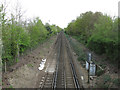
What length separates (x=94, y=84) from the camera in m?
8.95

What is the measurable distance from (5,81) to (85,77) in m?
6.26

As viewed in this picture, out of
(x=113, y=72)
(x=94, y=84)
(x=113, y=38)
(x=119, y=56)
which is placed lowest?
(x=94, y=84)

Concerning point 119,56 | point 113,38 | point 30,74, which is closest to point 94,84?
point 119,56

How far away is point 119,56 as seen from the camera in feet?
25.8

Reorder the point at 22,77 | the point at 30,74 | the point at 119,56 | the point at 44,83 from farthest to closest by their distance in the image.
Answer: the point at 30,74
the point at 22,77
the point at 44,83
the point at 119,56

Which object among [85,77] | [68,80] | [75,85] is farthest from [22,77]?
[85,77]

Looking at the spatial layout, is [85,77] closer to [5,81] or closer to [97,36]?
[97,36]

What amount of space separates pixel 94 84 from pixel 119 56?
8.94ft

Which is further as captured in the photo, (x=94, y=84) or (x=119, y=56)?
(x=94, y=84)

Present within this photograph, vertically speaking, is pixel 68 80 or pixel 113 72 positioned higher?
pixel 113 72

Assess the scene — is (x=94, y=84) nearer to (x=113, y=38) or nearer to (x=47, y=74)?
(x=113, y=38)

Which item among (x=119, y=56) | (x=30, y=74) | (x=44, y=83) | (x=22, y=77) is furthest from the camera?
(x=30, y=74)

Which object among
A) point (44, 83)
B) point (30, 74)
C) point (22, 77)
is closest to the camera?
point (44, 83)

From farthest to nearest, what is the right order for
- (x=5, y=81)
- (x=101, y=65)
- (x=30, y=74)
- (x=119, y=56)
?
(x=101, y=65) → (x=30, y=74) → (x=5, y=81) → (x=119, y=56)
